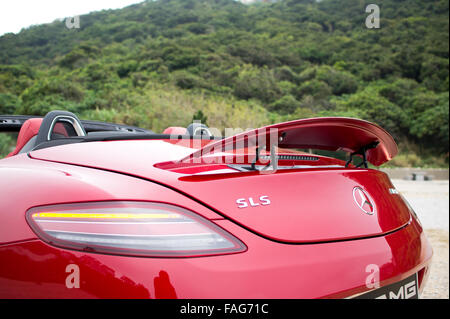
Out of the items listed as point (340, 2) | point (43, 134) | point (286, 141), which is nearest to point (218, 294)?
point (286, 141)

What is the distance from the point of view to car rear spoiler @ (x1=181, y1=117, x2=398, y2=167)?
1013mm

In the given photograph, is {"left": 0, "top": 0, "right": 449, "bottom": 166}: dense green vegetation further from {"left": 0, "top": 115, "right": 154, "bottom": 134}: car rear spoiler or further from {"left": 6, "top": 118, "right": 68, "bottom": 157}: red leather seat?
{"left": 6, "top": 118, "right": 68, "bottom": 157}: red leather seat

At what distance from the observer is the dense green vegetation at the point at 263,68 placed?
17.3 m

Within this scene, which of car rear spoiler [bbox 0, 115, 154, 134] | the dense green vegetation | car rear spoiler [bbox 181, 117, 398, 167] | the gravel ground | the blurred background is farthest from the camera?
the dense green vegetation

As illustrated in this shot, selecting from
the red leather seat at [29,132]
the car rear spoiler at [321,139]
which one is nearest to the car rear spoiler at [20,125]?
the red leather seat at [29,132]

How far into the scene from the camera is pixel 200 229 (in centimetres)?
90

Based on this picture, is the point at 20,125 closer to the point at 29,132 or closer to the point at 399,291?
the point at 29,132

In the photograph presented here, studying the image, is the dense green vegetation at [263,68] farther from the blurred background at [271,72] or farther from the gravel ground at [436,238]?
the gravel ground at [436,238]

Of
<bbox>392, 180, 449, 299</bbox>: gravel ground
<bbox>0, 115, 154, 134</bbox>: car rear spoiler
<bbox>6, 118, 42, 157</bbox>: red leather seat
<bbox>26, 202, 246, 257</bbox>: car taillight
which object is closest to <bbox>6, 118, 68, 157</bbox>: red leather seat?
<bbox>6, 118, 42, 157</bbox>: red leather seat

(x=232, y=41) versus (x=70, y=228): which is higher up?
(x=232, y=41)

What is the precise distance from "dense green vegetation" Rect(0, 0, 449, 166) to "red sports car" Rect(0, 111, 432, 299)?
29.5 ft

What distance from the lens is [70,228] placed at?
891 millimetres

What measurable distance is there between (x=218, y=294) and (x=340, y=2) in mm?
54544

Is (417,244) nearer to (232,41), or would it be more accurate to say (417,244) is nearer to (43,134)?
(43,134)
